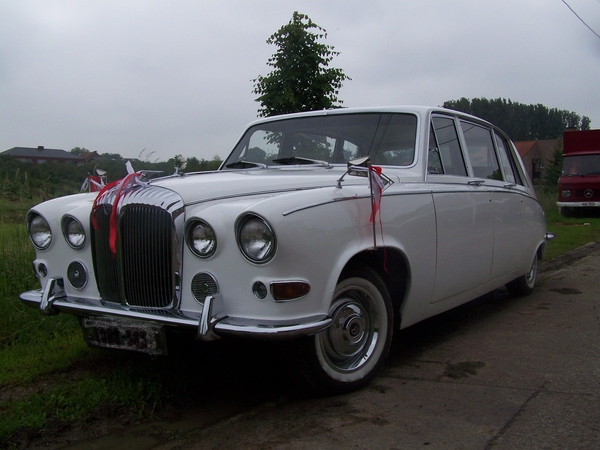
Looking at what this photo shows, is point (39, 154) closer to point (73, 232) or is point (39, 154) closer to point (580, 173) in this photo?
point (73, 232)

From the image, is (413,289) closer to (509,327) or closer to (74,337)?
(509,327)

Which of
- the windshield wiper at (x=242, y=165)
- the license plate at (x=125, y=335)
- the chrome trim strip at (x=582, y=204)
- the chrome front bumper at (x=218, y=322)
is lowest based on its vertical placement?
the chrome trim strip at (x=582, y=204)

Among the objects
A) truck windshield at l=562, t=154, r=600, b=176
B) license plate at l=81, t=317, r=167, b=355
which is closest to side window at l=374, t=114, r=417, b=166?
license plate at l=81, t=317, r=167, b=355

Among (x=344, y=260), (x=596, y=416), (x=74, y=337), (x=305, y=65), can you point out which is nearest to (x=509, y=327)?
(x=596, y=416)

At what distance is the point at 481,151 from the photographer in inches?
208

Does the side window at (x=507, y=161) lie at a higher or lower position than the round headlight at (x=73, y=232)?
higher

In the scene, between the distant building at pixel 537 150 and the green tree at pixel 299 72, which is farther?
the distant building at pixel 537 150

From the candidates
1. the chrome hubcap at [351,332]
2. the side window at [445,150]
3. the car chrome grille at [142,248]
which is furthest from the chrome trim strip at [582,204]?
the car chrome grille at [142,248]

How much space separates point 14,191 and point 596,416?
16.6ft

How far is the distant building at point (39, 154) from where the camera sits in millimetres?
6418

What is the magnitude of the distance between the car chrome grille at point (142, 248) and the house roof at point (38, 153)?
3.40 meters

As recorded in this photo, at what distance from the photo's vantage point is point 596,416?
2.92 metres

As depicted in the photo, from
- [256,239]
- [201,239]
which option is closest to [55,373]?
[201,239]

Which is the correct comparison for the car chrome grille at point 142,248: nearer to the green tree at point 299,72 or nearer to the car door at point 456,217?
the car door at point 456,217
